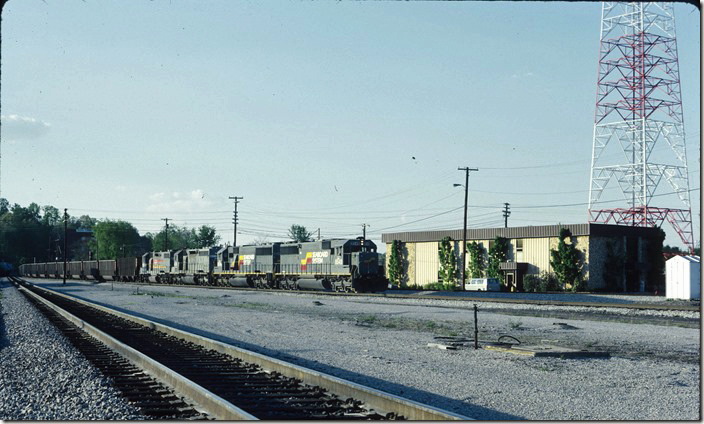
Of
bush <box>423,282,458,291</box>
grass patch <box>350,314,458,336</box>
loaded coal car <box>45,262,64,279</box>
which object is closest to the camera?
grass patch <box>350,314,458,336</box>

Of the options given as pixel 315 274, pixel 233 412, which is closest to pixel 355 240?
pixel 315 274

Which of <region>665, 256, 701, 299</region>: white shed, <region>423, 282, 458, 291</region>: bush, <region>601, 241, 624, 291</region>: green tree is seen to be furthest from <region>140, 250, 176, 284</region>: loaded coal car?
<region>665, 256, 701, 299</region>: white shed

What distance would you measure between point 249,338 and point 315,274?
31774 millimetres

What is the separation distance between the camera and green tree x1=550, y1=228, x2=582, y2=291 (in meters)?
49.9

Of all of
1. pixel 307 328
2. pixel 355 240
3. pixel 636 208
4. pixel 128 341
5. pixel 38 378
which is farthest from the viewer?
pixel 355 240

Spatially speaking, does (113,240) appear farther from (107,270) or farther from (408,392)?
(408,392)

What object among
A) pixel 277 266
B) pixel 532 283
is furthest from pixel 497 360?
pixel 277 266

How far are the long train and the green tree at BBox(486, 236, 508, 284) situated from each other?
12.3m

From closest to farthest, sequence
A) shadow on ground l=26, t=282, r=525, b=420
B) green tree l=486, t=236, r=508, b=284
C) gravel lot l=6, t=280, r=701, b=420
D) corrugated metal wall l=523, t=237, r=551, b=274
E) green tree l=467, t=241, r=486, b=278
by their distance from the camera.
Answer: shadow on ground l=26, t=282, r=525, b=420 < gravel lot l=6, t=280, r=701, b=420 < corrugated metal wall l=523, t=237, r=551, b=274 < green tree l=486, t=236, r=508, b=284 < green tree l=467, t=241, r=486, b=278

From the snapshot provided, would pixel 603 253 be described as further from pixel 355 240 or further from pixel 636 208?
pixel 355 240

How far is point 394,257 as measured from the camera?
212 ft

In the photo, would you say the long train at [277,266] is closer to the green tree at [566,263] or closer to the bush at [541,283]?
the bush at [541,283]

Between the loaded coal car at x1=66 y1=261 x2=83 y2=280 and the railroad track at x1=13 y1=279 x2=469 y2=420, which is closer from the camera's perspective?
the railroad track at x1=13 y1=279 x2=469 y2=420

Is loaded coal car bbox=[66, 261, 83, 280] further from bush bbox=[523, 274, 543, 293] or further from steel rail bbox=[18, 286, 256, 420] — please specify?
steel rail bbox=[18, 286, 256, 420]
